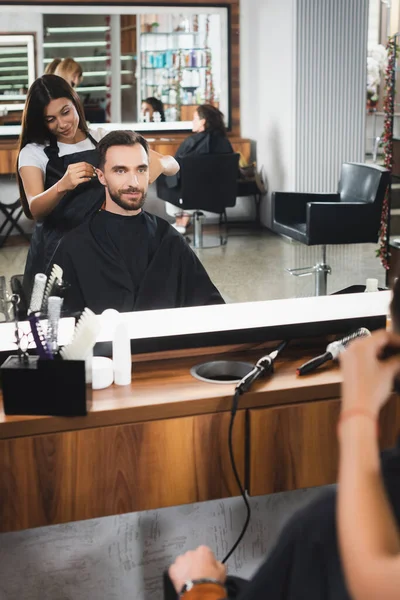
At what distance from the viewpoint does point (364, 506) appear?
78 centimetres

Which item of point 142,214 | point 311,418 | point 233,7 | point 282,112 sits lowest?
point 311,418

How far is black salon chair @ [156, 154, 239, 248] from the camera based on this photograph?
615 cm

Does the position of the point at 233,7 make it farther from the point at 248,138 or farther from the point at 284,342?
the point at 284,342

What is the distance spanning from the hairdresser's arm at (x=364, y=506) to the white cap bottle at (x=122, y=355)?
83cm

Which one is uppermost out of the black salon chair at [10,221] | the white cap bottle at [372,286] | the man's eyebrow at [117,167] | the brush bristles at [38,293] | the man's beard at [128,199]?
the man's eyebrow at [117,167]

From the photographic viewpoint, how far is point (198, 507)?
1793 millimetres

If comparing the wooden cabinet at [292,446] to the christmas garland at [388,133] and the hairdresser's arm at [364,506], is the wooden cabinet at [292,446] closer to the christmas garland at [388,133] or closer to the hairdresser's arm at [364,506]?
the hairdresser's arm at [364,506]

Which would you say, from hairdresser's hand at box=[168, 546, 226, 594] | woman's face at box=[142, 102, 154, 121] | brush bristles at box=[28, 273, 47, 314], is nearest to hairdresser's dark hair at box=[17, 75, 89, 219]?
brush bristles at box=[28, 273, 47, 314]

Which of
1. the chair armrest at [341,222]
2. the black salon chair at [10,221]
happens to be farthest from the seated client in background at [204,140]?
the chair armrest at [341,222]

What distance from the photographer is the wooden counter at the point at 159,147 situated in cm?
654

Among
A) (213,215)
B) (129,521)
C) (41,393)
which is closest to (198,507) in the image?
(129,521)

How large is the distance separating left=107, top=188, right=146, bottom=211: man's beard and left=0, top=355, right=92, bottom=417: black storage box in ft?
3.85

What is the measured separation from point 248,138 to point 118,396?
6.04 m

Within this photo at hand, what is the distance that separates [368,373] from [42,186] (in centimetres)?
241
